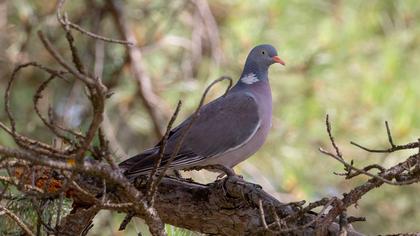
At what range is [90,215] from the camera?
181 cm

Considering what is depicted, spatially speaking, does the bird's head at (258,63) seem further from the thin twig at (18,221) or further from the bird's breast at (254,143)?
the thin twig at (18,221)

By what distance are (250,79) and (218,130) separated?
0.36 m

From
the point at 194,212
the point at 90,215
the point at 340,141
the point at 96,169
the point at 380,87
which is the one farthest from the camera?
the point at 340,141

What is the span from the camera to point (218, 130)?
107 inches

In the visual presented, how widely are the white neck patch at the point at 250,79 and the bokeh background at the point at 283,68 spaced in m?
1.01

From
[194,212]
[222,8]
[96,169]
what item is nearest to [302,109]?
[222,8]

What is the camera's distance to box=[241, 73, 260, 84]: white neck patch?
118 inches

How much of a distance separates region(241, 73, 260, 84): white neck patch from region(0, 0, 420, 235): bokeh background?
101 cm

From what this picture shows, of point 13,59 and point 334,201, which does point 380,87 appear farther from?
point 334,201

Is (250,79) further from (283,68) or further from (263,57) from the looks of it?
(283,68)

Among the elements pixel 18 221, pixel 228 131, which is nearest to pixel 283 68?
pixel 228 131

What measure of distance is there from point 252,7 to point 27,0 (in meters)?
1.19

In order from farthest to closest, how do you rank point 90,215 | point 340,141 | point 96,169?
point 340,141
point 90,215
point 96,169

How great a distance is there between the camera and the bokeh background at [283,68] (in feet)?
14.0
